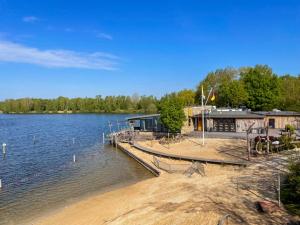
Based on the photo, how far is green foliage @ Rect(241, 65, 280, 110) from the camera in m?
69.9

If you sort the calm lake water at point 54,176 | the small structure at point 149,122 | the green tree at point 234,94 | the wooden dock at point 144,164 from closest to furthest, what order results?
the calm lake water at point 54,176 → the wooden dock at point 144,164 → the small structure at point 149,122 → the green tree at point 234,94

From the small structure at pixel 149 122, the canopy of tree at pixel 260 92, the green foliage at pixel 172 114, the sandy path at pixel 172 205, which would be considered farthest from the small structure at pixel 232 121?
the sandy path at pixel 172 205

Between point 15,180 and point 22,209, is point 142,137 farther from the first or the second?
point 22,209

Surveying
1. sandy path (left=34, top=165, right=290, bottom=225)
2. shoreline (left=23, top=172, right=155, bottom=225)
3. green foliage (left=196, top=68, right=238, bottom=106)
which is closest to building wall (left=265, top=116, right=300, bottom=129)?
sandy path (left=34, top=165, right=290, bottom=225)

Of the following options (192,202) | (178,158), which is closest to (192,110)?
(178,158)

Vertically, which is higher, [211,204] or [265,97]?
[265,97]

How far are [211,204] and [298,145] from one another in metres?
18.8

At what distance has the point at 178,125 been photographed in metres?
46.6

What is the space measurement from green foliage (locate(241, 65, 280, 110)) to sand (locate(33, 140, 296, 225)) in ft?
152

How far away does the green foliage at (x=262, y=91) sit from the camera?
229ft

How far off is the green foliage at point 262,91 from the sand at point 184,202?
1823 inches

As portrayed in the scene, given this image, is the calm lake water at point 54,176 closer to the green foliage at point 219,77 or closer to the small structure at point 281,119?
the small structure at point 281,119

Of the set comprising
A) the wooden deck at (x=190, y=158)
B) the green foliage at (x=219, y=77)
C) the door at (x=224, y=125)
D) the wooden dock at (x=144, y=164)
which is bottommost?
the wooden dock at (x=144, y=164)

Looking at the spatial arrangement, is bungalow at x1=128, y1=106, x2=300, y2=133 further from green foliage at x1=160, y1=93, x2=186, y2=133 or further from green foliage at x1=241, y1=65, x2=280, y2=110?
green foliage at x1=241, y1=65, x2=280, y2=110
